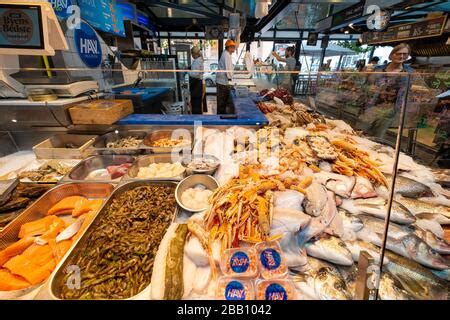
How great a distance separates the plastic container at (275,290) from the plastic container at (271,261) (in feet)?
0.10

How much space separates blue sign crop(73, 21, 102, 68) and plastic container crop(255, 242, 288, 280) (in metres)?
4.77

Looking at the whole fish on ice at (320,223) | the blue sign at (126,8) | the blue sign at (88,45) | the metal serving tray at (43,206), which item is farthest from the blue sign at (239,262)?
the blue sign at (126,8)

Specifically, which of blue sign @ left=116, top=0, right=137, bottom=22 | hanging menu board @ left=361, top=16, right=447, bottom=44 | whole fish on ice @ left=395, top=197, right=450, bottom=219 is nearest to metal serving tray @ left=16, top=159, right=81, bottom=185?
whole fish on ice @ left=395, top=197, right=450, bottom=219

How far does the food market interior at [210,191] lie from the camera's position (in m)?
1.17

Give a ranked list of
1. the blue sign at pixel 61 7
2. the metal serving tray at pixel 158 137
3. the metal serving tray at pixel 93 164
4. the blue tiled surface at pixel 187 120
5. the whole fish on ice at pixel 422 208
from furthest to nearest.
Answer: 1. the blue sign at pixel 61 7
2. the blue tiled surface at pixel 187 120
3. the metal serving tray at pixel 158 137
4. the metal serving tray at pixel 93 164
5. the whole fish on ice at pixel 422 208

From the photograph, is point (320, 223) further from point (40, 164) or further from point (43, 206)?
point (40, 164)

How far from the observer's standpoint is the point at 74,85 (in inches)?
108

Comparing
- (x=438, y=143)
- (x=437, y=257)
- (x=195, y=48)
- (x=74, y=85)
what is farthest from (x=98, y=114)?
(x=195, y=48)

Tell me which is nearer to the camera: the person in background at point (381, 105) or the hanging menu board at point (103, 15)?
the person in background at point (381, 105)

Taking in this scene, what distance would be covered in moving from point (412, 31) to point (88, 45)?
332 inches

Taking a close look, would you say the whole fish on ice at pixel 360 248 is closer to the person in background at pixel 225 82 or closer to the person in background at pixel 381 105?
the person in background at pixel 381 105

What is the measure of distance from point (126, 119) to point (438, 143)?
4.70m

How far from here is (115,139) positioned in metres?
2.92

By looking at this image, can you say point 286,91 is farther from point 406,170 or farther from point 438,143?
point 406,170
